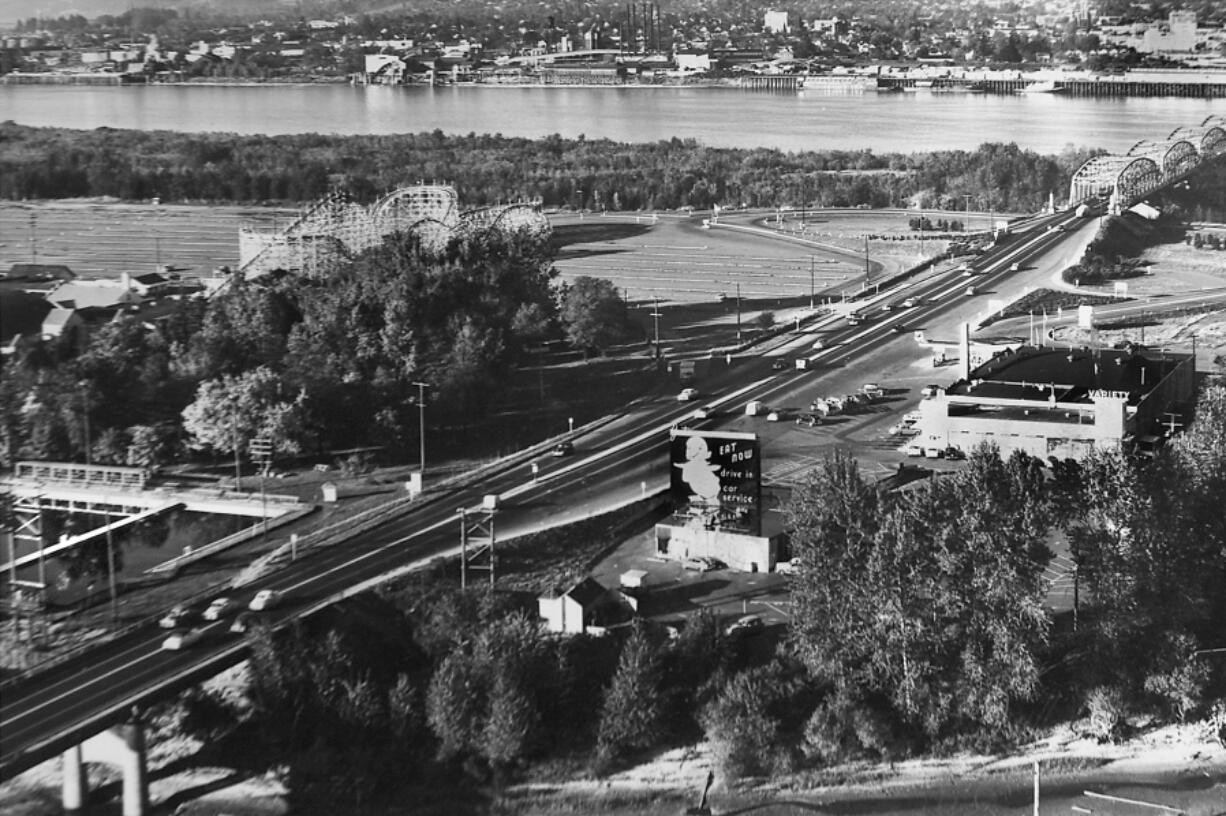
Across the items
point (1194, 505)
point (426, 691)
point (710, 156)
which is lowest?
point (426, 691)

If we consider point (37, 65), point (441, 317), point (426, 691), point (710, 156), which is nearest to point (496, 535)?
point (426, 691)

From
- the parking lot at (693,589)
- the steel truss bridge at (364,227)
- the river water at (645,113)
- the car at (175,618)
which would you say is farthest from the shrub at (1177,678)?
the river water at (645,113)

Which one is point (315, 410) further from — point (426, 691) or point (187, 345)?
point (426, 691)

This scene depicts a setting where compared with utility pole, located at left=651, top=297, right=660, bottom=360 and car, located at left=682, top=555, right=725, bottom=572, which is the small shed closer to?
car, located at left=682, top=555, right=725, bottom=572

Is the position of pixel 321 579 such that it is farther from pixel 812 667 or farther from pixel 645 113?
pixel 645 113

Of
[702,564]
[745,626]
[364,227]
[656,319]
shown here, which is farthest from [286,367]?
[745,626]

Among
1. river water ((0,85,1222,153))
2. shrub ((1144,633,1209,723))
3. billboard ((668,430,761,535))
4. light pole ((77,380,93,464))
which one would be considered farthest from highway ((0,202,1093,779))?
river water ((0,85,1222,153))

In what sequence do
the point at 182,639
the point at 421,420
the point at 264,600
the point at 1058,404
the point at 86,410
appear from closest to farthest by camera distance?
1. the point at 182,639
2. the point at 264,600
3. the point at 86,410
4. the point at 421,420
5. the point at 1058,404
